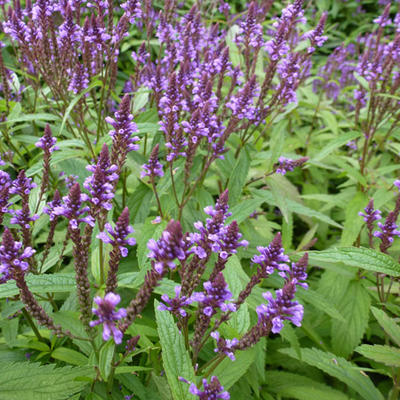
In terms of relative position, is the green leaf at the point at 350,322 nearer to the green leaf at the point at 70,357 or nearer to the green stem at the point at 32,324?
the green leaf at the point at 70,357

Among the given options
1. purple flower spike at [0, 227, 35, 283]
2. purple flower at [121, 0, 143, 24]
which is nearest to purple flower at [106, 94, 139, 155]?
purple flower spike at [0, 227, 35, 283]

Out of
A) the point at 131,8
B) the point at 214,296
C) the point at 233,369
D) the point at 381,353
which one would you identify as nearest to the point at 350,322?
the point at 381,353

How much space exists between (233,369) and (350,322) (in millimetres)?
1627

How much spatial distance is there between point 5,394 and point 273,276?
221 cm

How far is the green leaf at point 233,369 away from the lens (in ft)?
6.89

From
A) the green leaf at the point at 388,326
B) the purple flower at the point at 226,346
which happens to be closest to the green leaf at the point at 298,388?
the green leaf at the point at 388,326

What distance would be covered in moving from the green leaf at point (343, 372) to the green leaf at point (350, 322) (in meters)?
0.37

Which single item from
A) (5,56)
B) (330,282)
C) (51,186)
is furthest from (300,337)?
(5,56)

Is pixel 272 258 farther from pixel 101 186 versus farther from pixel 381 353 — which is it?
pixel 381 353

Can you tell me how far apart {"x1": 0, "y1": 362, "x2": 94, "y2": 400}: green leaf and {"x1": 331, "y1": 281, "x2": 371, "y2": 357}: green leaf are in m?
2.27

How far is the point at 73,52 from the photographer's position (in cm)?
338

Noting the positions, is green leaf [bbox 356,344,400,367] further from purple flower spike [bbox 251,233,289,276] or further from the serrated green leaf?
purple flower spike [bbox 251,233,289,276]

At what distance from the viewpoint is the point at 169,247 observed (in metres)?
1.33

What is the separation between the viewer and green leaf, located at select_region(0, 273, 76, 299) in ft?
6.21
